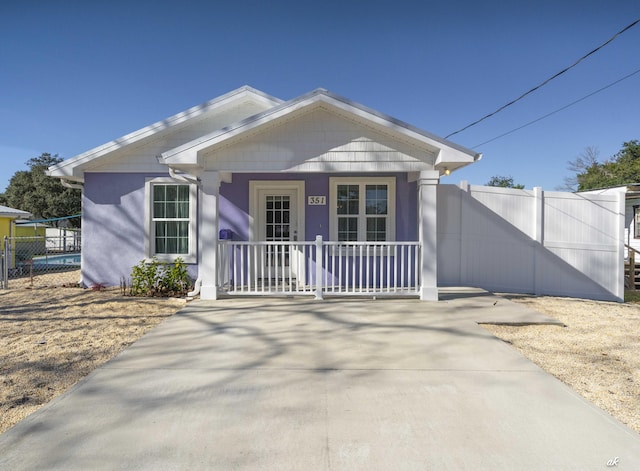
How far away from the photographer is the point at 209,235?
673cm

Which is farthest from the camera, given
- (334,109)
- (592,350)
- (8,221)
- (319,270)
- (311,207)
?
(8,221)

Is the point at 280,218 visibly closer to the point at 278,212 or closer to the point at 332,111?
the point at 278,212

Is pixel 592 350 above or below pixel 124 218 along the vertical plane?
below

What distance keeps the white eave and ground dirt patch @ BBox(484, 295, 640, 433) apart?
2.93 m

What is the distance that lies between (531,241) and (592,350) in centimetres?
423

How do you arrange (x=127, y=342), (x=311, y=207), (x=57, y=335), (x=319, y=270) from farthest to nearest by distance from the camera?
(x=311, y=207) < (x=319, y=270) < (x=57, y=335) < (x=127, y=342)

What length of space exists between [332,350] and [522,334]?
8.98 feet

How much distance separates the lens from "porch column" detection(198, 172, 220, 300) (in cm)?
673

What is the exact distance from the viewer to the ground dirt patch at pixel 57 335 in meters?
3.33

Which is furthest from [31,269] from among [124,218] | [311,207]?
[311,207]

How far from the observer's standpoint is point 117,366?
12.5 ft

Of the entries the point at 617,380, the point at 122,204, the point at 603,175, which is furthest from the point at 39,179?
the point at 603,175

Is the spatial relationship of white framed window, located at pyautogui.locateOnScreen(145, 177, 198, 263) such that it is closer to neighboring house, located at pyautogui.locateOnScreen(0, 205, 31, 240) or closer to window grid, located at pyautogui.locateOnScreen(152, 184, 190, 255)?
window grid, located at pyautogui.locateOnScreen(152, 184, 190, 255)

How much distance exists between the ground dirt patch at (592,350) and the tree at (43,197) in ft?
128
